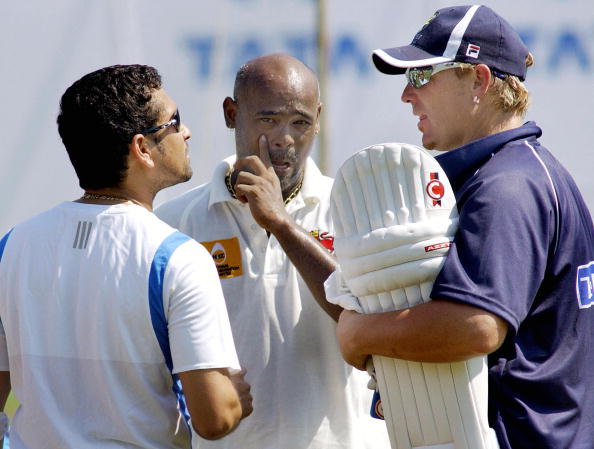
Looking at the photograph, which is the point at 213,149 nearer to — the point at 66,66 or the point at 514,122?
the point at 66,66

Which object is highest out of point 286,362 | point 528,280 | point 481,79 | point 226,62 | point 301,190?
point 226,62

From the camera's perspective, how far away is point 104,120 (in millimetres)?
1941

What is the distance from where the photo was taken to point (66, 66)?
14.1ft

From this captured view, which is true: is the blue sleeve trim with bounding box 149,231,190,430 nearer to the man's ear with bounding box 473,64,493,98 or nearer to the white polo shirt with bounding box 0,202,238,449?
the white polo shirt with bounding box 0,202,238,449

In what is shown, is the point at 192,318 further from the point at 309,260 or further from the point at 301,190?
the point at 301,190

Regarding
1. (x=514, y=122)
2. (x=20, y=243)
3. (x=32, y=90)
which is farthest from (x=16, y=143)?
(x=514, y=122)

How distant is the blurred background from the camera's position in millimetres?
4266

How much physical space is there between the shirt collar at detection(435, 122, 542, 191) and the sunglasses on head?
152mm

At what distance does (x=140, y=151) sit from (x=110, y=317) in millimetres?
384

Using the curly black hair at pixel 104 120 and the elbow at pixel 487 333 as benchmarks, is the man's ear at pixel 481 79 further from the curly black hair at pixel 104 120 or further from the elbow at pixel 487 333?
the curly black hair at pixel 104 120

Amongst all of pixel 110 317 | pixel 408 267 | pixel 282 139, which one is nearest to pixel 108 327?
pixel 110 317

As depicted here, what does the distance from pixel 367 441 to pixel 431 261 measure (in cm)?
85

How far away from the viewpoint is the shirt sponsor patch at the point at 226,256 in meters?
2.51

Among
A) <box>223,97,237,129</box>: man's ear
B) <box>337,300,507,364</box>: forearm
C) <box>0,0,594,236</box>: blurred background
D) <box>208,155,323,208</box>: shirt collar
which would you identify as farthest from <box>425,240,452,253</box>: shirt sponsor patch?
<box>0,0,594,236</box>: blurred background
